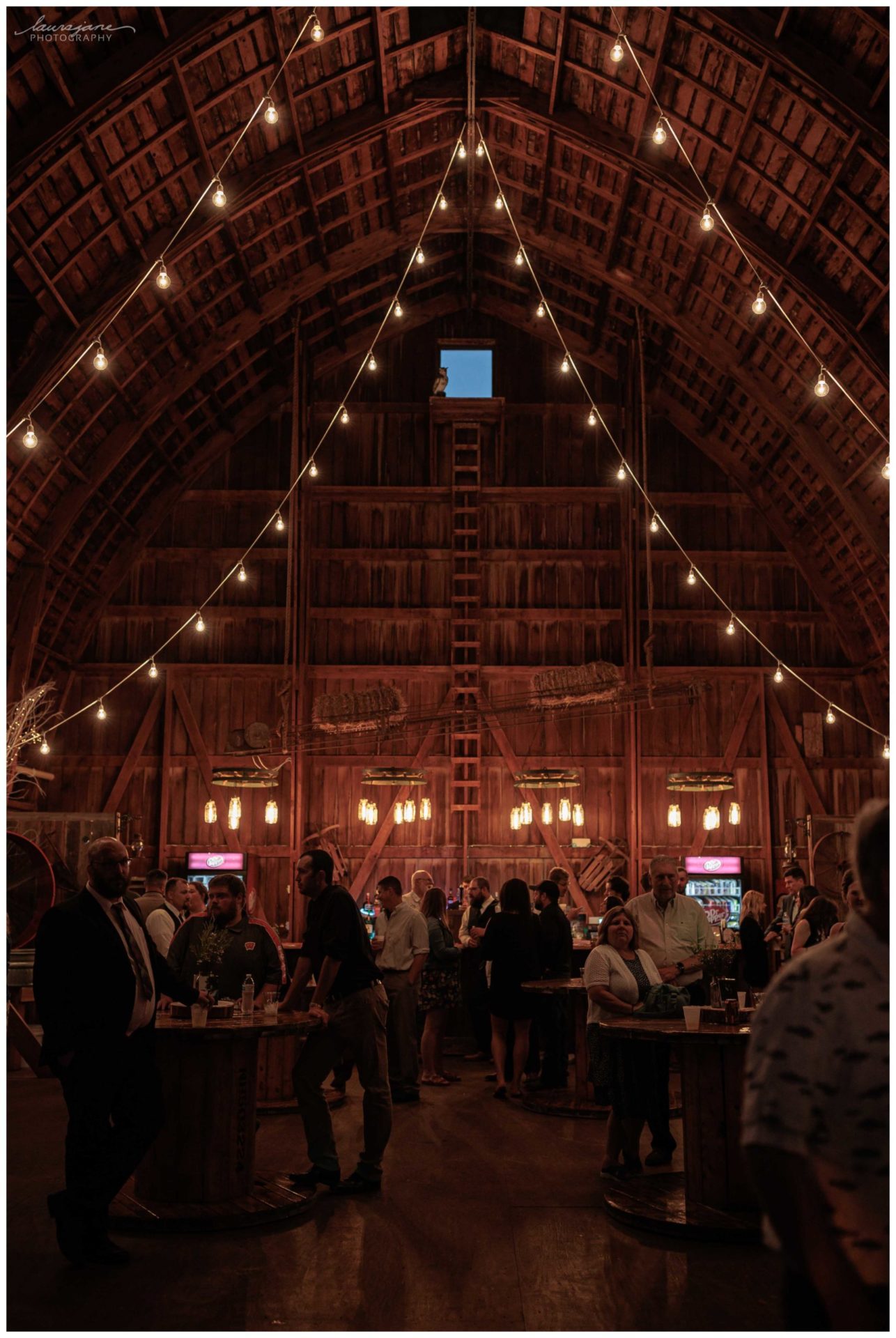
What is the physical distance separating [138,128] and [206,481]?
6.93m

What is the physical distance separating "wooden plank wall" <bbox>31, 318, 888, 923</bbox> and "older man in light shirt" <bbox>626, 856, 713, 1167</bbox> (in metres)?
9.89

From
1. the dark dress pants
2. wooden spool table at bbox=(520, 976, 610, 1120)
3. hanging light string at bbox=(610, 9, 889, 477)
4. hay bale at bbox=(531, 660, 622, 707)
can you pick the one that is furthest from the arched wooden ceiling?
the dark dress pants

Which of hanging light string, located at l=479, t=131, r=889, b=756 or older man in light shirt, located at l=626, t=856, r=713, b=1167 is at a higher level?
hanging light string, located at l=479, t=131, r=889, b=756

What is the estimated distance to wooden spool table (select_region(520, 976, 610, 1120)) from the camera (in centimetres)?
788

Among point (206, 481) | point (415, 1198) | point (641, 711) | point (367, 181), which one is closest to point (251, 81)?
point (367, 181)

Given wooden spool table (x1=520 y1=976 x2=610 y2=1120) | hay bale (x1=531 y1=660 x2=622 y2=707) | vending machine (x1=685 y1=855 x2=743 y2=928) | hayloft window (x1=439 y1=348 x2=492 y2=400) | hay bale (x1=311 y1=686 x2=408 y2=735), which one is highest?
hayloft window (x1=439 y1=348 x2=492 y2=400)

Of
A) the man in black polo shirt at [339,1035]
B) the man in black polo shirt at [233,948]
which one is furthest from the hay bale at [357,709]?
the man in black polo shirt at [339,1035]

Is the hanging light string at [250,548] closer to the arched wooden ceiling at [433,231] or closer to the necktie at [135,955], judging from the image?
the arched wooden ceiling at [433,231]

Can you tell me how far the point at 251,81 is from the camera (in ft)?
40.1

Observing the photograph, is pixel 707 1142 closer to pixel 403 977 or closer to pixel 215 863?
pixel 403 977

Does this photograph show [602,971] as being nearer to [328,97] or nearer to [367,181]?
[328,97]

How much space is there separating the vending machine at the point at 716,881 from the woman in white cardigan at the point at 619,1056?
1084 cm

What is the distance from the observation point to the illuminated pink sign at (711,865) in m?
17.0

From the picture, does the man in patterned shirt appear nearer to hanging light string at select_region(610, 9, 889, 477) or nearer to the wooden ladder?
hanging light string at select_region(610, 9, 889, 477)
